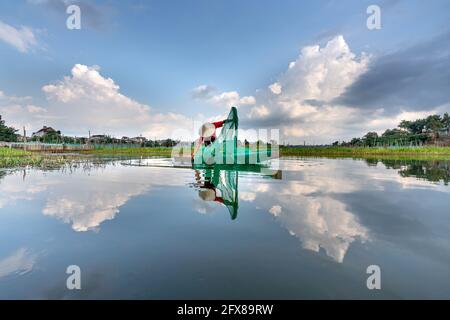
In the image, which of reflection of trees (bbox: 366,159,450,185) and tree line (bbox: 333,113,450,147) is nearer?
reflection of trees (bbox: 366,159,450,185)

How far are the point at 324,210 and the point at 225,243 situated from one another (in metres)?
3.24

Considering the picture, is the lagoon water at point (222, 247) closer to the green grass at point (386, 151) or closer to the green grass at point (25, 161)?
the green grass at point (25, 161)

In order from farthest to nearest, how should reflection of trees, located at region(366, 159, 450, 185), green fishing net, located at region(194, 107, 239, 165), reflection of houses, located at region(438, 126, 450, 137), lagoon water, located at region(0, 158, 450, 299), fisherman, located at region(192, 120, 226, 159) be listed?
1. reflection of houses, located at region(438, 126, 450, 137)
2. green fishing net, located at region(194, 107, 239, 165)
3. fisherman, located at region(192, 120, 226, 159)
4. reflection of trees, located at region(366, 159, 450, 185)
5. lagoon water, located at region(0, 158, 450, 299)

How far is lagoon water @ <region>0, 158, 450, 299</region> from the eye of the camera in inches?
103

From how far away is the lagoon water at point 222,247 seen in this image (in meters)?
2.61

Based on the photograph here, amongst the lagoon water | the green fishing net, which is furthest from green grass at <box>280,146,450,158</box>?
the lagoon water

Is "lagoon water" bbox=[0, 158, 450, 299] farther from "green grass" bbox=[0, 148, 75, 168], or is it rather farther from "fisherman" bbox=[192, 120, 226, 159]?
"green grass" bbox=[0, 148, 75, 168]

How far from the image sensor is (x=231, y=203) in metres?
6.61

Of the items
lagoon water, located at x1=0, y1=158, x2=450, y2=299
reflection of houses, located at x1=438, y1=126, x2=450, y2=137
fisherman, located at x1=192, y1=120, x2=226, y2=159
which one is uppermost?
reflection of houses, located at x1=438, y1=126, x2=450, y2=137

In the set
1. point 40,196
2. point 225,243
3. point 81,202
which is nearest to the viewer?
point 225,243

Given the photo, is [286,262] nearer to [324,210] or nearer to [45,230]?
[324,210]

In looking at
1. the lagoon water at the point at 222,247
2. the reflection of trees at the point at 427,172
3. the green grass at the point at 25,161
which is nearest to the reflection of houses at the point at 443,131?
the reflection of trees at the point at 427,172
